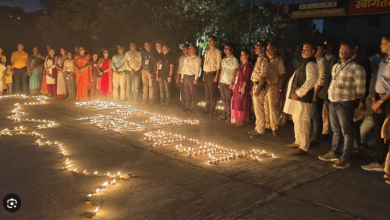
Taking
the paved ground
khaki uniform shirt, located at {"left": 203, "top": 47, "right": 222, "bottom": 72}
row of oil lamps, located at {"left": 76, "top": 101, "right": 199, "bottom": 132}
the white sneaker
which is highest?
khaki uniform shirt, located at {"left": 203, "top": 47, "right": 222, "bottom": 72}

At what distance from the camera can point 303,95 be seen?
570 centimetres

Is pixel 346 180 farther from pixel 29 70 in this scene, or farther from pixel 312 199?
pixel 29 70

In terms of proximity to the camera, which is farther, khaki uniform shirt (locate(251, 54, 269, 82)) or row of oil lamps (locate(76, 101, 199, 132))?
row of oil lamps (locate(76, 101, 199, 132))

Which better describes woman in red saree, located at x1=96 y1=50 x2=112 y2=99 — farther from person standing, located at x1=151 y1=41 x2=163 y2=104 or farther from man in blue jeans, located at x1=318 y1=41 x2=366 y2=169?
man in blue jeans, located at x1=318 y1=41 x2=366 y2=169

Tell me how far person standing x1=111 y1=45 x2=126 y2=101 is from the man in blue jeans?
25.7 feet

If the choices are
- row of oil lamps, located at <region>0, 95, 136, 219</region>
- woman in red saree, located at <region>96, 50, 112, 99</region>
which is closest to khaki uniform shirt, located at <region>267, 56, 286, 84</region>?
row of oil lamps, located at <region>0, 95, 136, 219</region>

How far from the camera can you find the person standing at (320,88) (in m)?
6.04

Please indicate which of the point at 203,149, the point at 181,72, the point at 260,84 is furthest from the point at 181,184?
the point at 181,72

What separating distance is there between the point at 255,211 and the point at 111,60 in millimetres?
9502

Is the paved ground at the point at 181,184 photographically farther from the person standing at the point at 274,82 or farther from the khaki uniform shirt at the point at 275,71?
the khaki uniform shirt at the point at 275,71

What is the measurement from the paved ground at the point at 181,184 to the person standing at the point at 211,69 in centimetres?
294

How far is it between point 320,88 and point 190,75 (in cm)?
475

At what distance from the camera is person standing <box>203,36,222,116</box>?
919 cm

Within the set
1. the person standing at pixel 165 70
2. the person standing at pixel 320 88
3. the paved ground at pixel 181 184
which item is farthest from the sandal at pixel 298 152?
the person standing at pixel 165 70
